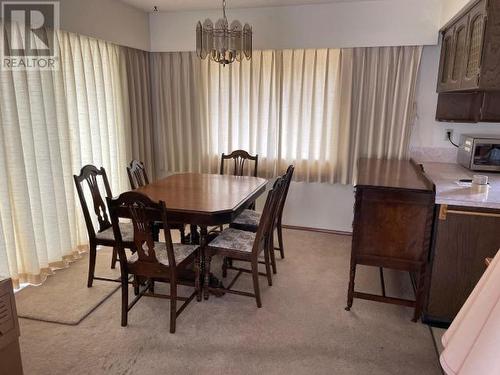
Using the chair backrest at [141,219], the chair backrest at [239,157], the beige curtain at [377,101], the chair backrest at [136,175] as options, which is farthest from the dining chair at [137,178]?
the beige curtain at [377,101]

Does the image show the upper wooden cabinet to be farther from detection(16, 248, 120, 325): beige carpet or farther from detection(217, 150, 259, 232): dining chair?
detection(16, 248, 120, 325): beige carpet

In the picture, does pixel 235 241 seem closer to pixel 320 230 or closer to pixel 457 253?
pixel 457 253

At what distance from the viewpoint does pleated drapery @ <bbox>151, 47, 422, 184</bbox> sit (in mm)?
3707

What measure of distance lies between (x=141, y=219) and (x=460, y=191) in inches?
82.6

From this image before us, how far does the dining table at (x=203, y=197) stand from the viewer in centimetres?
238

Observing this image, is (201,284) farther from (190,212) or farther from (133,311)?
(190,212)

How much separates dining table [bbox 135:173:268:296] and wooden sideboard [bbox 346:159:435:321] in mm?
877

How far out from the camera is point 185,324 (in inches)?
96.1

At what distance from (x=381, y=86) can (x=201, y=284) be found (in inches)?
107

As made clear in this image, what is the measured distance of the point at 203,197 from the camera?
2.71 m

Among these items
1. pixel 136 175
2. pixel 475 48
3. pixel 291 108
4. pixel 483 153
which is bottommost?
pixel 136 175

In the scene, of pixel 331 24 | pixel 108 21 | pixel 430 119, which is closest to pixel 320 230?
pixel 430 119

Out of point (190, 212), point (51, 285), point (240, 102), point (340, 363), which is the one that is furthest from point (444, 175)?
point (51, 285)

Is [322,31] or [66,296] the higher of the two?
[322,31]
